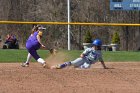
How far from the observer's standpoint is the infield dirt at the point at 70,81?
372 inches

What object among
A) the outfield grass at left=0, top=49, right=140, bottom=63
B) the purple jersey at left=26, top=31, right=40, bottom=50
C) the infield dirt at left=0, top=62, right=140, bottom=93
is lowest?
the outfield grass at left=0, top=49, right=140, bottom=63

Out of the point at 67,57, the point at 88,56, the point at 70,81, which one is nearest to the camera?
the point at 70,81

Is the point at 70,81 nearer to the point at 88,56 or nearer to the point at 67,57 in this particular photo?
the point at 88,56

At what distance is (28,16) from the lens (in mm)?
31781

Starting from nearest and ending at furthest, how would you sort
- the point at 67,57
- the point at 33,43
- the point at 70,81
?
the point at 70,81, the point at 33,43, the point at 67,57

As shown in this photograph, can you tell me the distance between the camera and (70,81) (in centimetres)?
1052

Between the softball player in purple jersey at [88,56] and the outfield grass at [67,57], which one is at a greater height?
the softball player in purple jersey at [88,56]

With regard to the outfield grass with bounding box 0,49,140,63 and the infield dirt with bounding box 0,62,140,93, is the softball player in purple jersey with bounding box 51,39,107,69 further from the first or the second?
Answer: the outfield grass with bounding box 0,49,140,63

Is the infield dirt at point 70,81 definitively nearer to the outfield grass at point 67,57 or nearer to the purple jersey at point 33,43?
the purple jersey at point 33,43

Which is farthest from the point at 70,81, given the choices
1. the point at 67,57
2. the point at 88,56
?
the point at 67,57

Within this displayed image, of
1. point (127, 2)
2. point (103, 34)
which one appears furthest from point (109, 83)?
point (103, 34)

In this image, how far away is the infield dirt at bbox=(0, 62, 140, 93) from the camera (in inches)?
372

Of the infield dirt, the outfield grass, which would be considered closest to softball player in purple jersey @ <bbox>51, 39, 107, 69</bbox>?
the infield dirt

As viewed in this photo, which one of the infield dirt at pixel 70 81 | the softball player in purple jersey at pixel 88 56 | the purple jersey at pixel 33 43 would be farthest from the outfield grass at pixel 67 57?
the infield dirt at pixel 70 81
